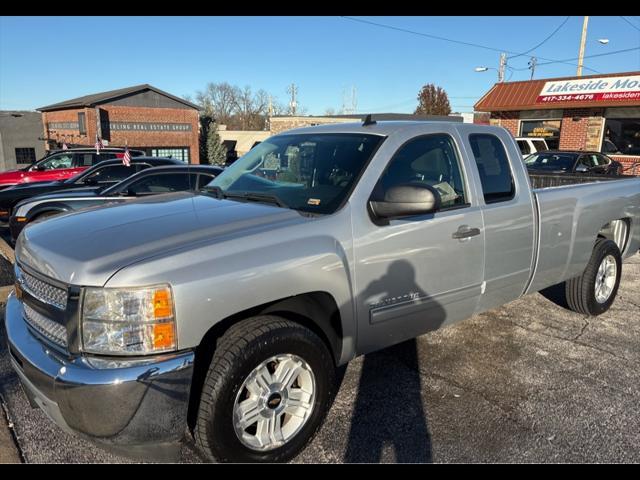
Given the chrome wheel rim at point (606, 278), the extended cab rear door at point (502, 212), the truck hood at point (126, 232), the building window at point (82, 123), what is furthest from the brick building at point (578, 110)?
the building window at point (82, 123)

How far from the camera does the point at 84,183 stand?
9961 millimetres

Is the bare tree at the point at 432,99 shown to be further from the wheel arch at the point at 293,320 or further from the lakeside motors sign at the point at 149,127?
the wheel arch at the point at 293,320

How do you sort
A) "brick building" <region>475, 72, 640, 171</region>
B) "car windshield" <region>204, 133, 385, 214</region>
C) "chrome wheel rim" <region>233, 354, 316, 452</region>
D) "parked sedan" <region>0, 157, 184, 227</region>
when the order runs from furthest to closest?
"brick building" <region>475, 72, 640, 171</region> < "parked sedan" <region>0, 157, 184, 227</region> < "car windshield" <region>204, 133, 385, 214</region> < "chrome wheel rim" <region>233, 354, 316, 452</region>

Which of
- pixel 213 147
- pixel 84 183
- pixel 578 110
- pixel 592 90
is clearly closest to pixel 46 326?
pixel 84 183

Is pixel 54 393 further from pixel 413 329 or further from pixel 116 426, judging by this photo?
pixel 413 329

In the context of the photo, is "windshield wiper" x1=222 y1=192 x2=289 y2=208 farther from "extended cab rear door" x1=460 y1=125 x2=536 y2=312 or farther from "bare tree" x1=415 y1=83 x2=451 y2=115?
"bare tree" x1=415 y1=83 x2=451 y2=115

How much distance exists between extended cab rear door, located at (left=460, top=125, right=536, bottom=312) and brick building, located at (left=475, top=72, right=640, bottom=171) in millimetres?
18272

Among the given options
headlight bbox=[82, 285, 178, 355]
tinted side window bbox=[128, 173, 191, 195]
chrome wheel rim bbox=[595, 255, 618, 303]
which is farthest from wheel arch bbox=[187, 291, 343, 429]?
tinted side window bbox=[128, 173, 191, 195]

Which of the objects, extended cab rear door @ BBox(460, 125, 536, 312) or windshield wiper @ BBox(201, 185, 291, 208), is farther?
extended cab rear door @ BBox(460, 125, 536, 312)

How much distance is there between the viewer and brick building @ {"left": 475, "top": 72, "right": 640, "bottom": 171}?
19328 mm

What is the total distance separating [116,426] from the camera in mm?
2217
